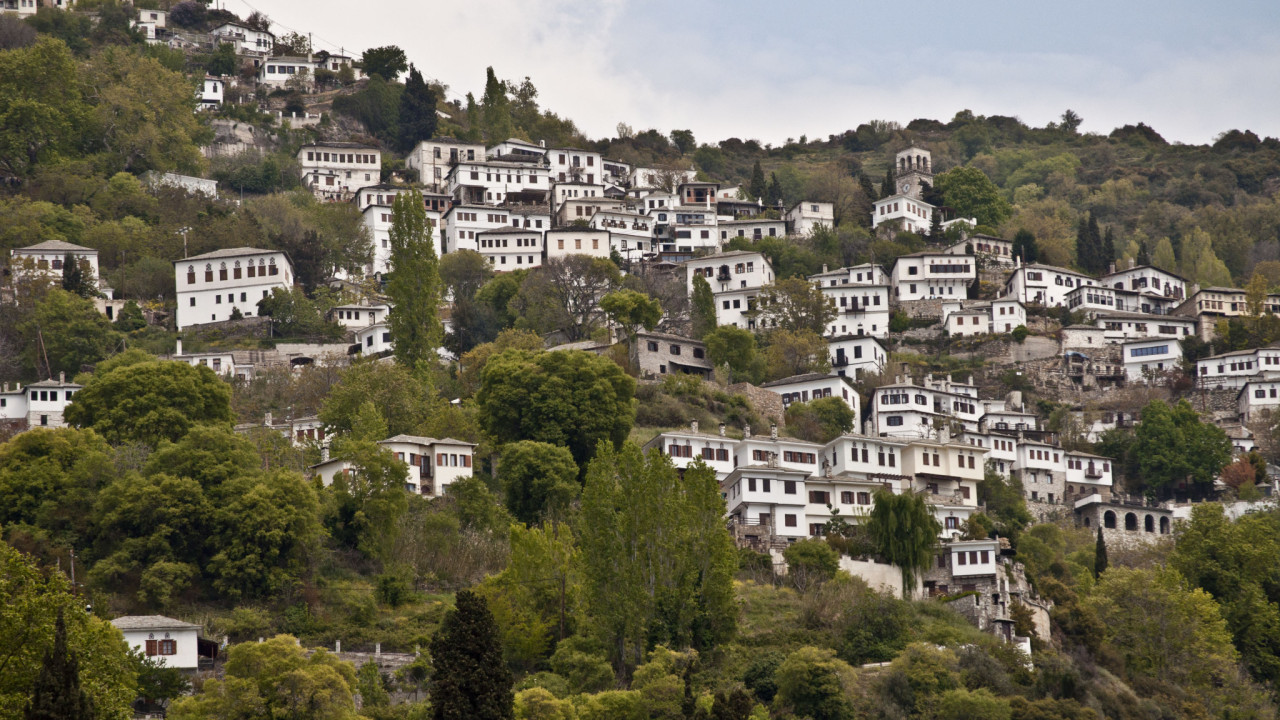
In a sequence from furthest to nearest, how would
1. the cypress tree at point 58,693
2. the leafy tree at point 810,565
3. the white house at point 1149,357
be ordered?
the white house at point 1149,357
the leafy tree at point 810,565
the cypress tree at point 58,693

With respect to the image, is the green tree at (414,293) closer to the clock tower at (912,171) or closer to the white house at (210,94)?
the white house at (210,94)

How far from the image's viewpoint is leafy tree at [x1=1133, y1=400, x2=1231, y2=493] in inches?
3238

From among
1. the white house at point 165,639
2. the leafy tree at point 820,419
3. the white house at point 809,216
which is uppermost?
the white house at point 809,216

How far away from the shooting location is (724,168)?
512ft

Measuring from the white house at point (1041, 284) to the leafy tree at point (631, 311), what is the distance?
97.8 ft

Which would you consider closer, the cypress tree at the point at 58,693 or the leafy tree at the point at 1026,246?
the cypress tree at the point at 58,693

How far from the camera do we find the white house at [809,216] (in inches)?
4469

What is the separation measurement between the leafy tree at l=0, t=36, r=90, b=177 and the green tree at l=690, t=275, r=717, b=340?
46.0 metres

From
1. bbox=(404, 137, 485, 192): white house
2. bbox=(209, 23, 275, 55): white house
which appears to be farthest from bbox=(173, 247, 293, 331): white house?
bbox=(209, 23, 275, 55): white house

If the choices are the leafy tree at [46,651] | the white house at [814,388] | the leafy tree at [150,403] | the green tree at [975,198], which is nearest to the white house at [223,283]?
the leafy tree at [150,403]

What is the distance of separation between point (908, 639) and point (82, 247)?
185 ft

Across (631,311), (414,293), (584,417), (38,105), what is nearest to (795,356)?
(631,311)

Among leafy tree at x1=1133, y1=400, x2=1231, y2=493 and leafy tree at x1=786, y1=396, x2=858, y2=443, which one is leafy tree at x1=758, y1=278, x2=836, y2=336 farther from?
leafy tree at x1=1133, y1=400, x2=1231, y2=493

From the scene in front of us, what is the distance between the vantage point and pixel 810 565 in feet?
187
